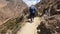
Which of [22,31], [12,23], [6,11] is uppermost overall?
[6,11]

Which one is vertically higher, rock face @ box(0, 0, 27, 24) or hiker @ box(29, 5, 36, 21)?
rock face @ box(0, 0, 27, 24)

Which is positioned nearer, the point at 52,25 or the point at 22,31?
the point at 52,25

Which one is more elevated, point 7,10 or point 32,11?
point 7,10

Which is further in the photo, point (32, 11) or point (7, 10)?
point (32, 11)

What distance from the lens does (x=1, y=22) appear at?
555 cm

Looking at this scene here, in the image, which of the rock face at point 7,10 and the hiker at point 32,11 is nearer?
the rock face at point 7,10

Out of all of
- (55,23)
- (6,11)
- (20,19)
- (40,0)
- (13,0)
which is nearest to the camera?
(55,23)

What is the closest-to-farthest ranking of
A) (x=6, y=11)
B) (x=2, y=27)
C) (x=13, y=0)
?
(x=2, y=27), (x=6, y=11), (x=13, y=0)

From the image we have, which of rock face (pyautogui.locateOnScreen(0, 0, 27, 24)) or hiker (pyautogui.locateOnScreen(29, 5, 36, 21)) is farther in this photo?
hiker (pyautogui.locateOnScreen(29, 5, 36, 21))

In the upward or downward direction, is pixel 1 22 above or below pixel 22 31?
above

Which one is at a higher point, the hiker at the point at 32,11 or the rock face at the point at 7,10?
the rock face at the point at 7,10

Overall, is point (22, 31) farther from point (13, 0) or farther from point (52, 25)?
point (52, 25)

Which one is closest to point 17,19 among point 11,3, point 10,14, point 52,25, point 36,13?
point 10,14

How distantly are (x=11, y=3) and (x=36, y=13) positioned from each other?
233 cm
